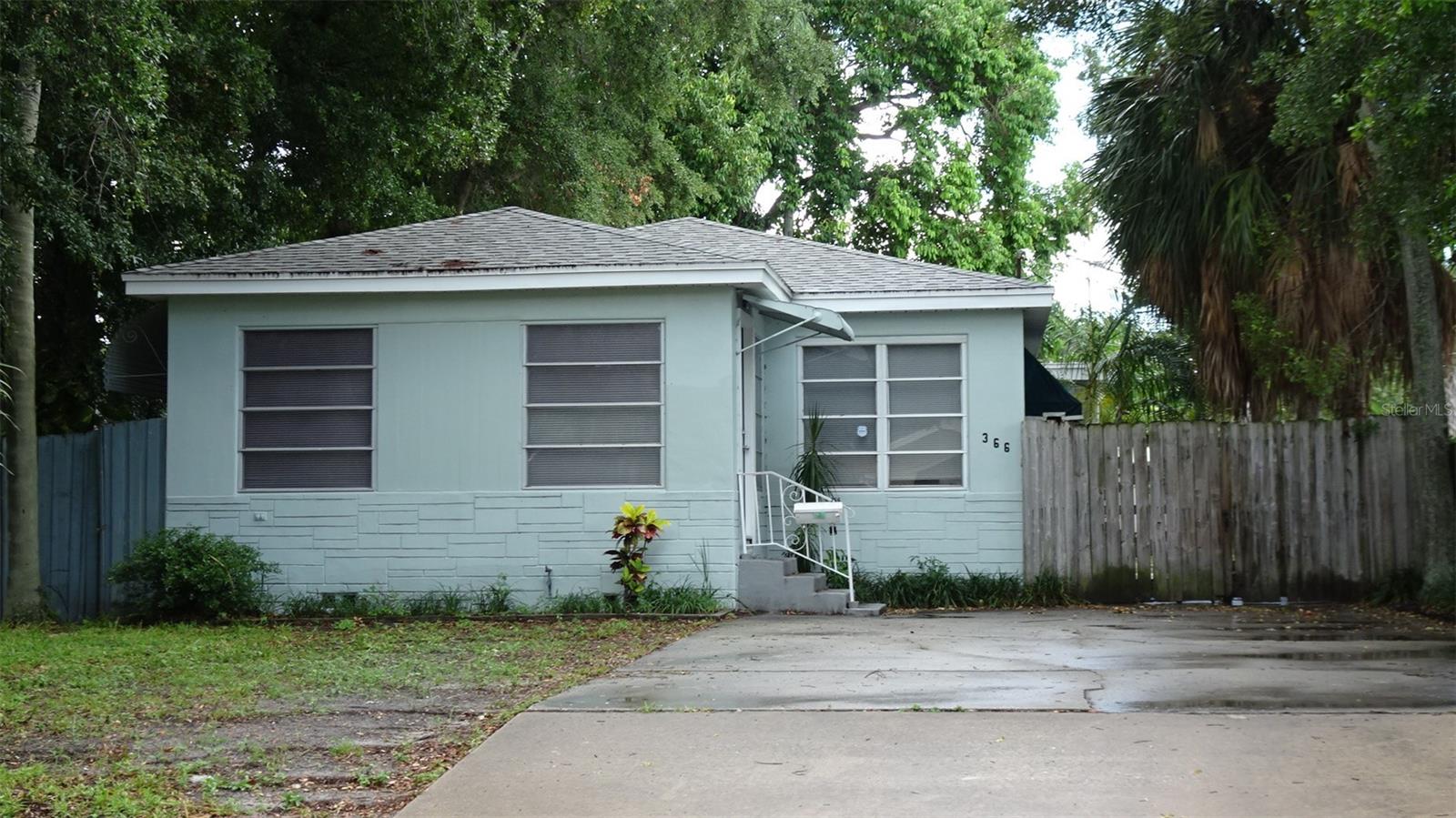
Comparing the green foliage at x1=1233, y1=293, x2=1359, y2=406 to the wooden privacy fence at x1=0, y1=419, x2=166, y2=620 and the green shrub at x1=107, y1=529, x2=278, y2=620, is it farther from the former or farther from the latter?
the wooden privacy fence at x1=0, y1=419, x2=166, y2=620

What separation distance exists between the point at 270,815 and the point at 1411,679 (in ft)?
20.3

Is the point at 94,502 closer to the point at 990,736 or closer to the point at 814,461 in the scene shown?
the point at 814,461

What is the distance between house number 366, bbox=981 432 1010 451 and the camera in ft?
48.5

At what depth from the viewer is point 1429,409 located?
13.0 m

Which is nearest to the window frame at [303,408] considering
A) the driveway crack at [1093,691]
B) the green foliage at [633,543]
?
the green foliage at [633,543]

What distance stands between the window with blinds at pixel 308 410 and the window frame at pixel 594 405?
5.18 feet

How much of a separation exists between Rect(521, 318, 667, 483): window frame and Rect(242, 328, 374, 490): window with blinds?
5.18 ft

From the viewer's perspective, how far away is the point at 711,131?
2623 cm

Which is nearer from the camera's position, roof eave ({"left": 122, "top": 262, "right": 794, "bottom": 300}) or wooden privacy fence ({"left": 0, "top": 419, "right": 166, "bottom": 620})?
roof eave ({"left": 122, "top": 262, "right": 794, "bottom": 300})

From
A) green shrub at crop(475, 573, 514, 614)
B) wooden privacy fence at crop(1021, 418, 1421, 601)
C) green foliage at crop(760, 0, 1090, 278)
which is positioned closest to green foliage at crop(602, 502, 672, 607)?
green shrub at crop(475, 573, 514, 614)

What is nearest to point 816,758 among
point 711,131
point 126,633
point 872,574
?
point 126,633

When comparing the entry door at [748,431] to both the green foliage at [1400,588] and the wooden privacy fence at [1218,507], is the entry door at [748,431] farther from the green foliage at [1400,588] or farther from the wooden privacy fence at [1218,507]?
the green foliage at [1400,588]

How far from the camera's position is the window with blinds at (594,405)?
44.5 feet

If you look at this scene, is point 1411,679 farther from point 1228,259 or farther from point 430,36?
point 430,36
